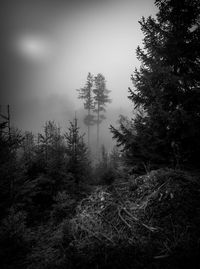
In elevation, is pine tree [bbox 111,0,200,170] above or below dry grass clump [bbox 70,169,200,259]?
above

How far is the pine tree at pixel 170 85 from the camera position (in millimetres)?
6824

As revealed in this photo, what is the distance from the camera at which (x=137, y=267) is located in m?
2.89

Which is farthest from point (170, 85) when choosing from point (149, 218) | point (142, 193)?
point (149, 218)

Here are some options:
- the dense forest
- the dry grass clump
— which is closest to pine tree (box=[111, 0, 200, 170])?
the dense forest

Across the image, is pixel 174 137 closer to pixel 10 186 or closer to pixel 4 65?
pixel 10 186

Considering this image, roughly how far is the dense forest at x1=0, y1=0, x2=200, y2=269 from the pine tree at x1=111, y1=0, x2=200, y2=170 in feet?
0.13

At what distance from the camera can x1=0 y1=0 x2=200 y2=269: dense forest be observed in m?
3.30

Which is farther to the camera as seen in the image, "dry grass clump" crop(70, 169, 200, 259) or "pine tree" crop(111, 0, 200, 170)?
"pine tree" crop(111, 0, 200, 170)

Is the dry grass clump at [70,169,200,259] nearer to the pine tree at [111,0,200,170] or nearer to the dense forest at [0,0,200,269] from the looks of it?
the dense forest at [0,0,200,269]

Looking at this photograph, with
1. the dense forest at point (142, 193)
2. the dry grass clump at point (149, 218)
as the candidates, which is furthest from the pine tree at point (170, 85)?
the dry grass clump at point (149, 218)

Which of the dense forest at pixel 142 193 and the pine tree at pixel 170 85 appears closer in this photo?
the dense forest at pixel 142 193

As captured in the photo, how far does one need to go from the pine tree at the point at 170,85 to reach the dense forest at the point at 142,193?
1.6 inches

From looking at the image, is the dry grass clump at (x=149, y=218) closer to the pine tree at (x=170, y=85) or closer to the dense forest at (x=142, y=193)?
the dense forest at (x=142, y=193)

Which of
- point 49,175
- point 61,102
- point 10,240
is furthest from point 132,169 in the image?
point 61,102
